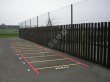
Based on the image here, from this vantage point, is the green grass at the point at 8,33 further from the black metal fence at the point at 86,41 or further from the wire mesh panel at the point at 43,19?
the black metal fence at the point at 86,41

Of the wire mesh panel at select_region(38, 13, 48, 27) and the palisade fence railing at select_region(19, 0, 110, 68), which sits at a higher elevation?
the wire mesh panel at select_region(38, 13, 48, 27)

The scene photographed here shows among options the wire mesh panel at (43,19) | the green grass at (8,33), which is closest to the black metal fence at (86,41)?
the wire mesh panel at (43,19)

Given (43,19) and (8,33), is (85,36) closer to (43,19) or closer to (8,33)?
(43,19)

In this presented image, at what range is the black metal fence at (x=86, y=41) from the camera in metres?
7.35

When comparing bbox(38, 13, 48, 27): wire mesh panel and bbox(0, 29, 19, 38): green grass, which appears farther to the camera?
bbox(0, 29, 19, 38): green grass

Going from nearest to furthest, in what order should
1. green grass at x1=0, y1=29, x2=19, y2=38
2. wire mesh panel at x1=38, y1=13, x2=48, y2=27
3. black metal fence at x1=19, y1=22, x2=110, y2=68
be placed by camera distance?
black metal fence at x1=19, y1=22, x2=110, y2=68 < wire mesh panel at x1=38, y1=13, x2=48, y2=27 < green grass at x1=0, y1=29, x2=19, y2=38

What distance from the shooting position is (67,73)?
6117 mm

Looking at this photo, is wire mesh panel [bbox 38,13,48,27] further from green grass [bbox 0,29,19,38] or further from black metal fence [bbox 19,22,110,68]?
green grass [bbox 0,29,19,38]

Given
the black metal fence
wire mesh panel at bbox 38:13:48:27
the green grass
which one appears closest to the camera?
the black metal fence

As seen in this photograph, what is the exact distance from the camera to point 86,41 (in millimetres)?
8898

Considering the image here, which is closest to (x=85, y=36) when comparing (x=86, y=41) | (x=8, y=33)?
(x=86, y=41)

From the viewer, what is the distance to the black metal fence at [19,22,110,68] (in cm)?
735

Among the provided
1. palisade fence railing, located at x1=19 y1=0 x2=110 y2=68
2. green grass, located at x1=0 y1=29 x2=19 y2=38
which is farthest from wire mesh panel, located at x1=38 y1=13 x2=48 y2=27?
green grass, located at x1=0 y1=29 x2=19 y2=38

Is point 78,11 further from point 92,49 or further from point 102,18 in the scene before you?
point 92,49
